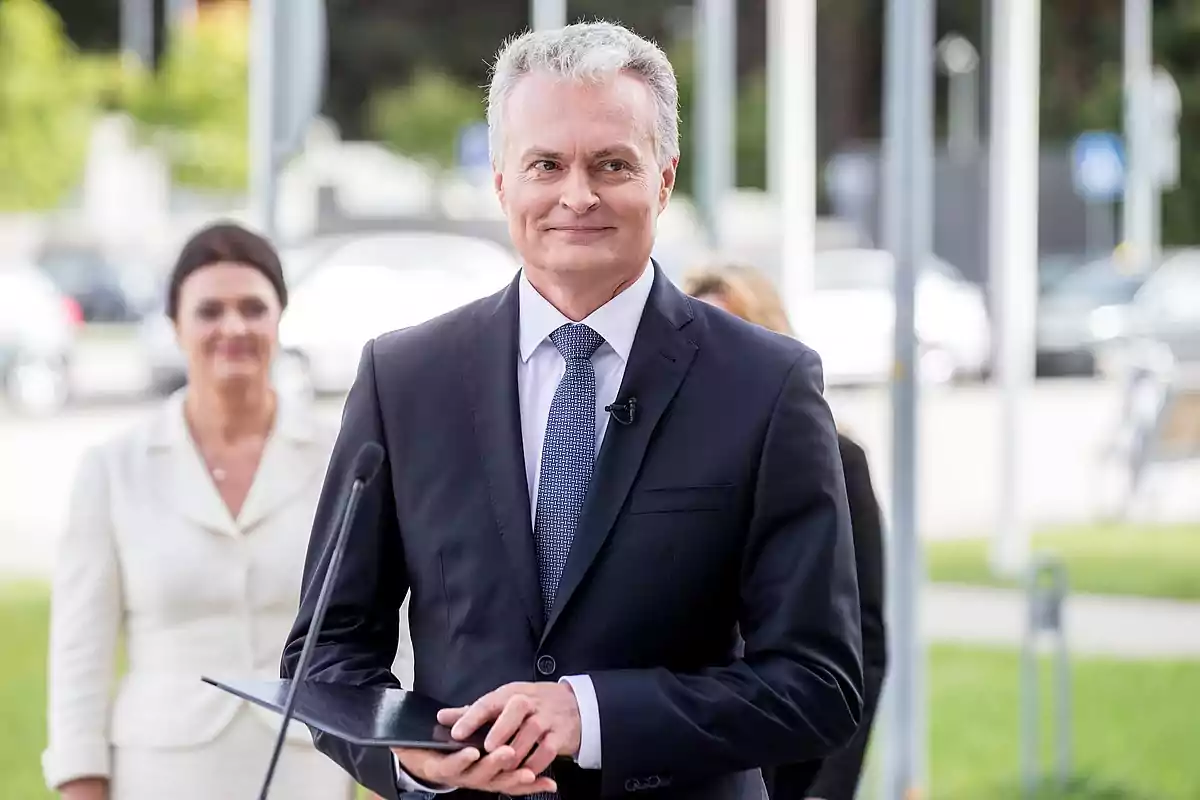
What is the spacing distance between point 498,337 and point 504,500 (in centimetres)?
22

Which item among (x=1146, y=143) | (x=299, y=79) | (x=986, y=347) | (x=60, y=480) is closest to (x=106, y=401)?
(x=60, y=480)

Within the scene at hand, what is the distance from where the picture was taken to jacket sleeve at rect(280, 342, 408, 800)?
8.61 feet

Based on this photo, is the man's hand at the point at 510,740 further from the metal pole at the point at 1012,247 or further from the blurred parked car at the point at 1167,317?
the blurred parked car at the point at 1167,317

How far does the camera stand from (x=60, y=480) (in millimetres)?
18828

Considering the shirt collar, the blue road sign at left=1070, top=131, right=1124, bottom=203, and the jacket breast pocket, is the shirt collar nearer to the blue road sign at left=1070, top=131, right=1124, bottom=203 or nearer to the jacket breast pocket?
the jacket breast pocket

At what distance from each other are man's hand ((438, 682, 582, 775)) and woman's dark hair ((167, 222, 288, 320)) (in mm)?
2198

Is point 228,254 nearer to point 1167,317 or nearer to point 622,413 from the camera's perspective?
point 622,413

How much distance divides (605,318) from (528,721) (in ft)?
1.72

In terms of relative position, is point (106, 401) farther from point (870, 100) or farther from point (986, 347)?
point (870, 100)

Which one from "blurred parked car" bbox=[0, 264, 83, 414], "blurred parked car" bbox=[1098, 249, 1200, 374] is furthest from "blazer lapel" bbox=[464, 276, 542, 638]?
"blurred parked car" bbox=[1098, 249, 1200, 374]

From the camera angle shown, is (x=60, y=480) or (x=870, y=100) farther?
(x=870, y=100)

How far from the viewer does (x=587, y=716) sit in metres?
2.49

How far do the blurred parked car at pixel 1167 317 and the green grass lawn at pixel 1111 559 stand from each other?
44.6 ft

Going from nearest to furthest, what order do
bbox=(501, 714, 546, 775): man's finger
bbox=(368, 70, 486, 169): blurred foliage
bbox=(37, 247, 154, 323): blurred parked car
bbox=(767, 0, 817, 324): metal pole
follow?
bbox=(501, 714, 546, 775): man's finger → bbox=(767, 0, 817, 324): metal pole → bbox=(37, 247, 154, 323): blurred parked car → bbox=(368, 70, 486, 169): blurred foliage
